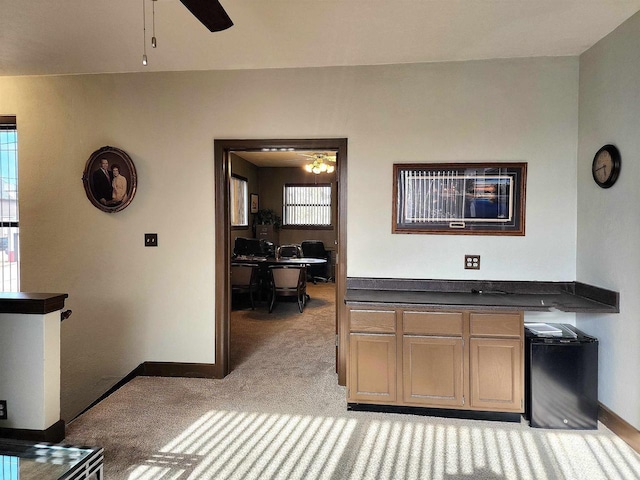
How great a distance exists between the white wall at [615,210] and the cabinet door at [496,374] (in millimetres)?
596

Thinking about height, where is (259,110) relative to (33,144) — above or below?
above

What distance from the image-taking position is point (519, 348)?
2564 millimetres

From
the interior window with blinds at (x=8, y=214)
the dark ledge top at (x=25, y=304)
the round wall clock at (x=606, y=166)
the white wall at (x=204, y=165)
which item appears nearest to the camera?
A: the dark ledge top at (x=25, y=304)

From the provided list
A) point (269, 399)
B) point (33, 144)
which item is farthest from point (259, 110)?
point (269, 399)

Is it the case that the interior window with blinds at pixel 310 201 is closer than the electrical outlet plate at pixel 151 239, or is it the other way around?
the electrical outlet plate at pixel 151 239

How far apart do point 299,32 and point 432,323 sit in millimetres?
2197

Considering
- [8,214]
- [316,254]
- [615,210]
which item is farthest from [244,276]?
[615,210]

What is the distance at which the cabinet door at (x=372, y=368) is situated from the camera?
2.69 metres

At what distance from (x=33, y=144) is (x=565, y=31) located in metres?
4.38

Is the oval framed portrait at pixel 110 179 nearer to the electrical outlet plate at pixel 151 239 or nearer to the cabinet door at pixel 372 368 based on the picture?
the electrical outlet plate at pixel 151 239

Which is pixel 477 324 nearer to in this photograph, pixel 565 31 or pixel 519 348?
pixel 519 348

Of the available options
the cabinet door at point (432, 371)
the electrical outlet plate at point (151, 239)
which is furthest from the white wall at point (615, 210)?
the electrical outlet plate at point (151, 239)

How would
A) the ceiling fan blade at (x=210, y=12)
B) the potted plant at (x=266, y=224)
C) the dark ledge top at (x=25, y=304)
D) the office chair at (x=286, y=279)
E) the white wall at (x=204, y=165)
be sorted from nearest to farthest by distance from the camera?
the ceiling fan blade at (x=210, y=12)
the dark ledge top at (x=25, y=304)
the white wall at (x=204, y=165)
the office chair at (x=286, y=279)
the potted plant at (x=266, y=224)

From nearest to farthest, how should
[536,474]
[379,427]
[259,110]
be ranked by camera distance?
[536,474], [379,427], [259,110]
